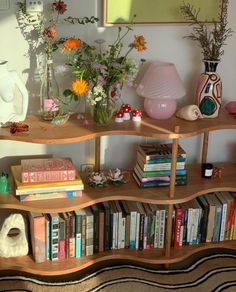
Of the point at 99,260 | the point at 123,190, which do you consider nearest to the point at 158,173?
the point at 123,190

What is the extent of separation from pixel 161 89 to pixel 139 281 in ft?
3.02

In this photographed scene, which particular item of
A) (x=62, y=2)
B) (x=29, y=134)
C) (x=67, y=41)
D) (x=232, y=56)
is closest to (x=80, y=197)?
(x=29, y=134)

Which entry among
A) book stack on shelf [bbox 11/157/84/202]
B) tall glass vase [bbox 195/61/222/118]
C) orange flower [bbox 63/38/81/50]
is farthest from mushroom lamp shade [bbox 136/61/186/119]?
book stack on shelf [bbox 11/157/84/202]

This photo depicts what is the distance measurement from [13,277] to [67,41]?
114 centimetres

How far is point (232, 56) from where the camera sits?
2.55 meters

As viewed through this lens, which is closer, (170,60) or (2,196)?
(2,196)

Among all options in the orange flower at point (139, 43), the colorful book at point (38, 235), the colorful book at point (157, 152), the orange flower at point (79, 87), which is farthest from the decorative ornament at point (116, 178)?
the orange flower at point (139, 43)

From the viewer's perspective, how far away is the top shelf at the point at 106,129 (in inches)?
82.7

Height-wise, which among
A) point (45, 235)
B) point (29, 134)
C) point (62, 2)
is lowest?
point (45, 235)

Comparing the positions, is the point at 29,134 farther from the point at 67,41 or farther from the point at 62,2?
the point at 62,2

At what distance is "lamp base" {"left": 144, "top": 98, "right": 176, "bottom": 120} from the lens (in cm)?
233

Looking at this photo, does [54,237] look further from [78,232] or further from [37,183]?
[37,183]

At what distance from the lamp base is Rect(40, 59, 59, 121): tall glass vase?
442 millimetres

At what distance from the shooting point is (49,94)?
230 centimetres
